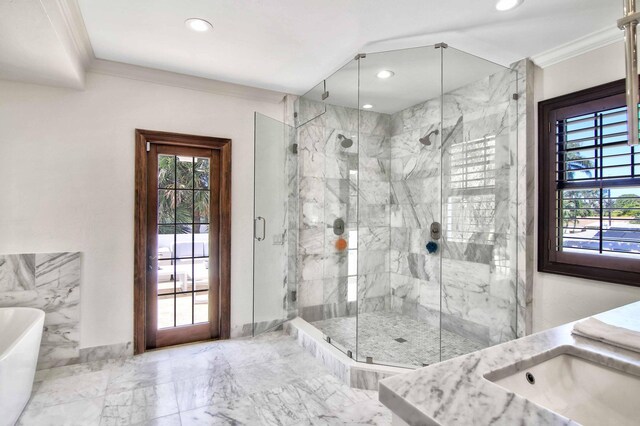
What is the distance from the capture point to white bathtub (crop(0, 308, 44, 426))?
1786 millimetres

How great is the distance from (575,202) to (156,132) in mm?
3554

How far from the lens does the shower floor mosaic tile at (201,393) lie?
2.02 metres

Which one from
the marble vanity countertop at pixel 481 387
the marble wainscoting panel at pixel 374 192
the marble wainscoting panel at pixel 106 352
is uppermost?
the marble wainscoting panel at pixel 374 192

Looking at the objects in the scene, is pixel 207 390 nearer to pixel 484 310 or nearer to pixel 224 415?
pixel 224 415

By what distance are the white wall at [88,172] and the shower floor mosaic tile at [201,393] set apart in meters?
0.39

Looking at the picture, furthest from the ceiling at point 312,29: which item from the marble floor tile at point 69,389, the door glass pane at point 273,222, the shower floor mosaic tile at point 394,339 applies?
the marble floor tile at point 69,389

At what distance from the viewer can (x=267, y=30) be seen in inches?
90.0

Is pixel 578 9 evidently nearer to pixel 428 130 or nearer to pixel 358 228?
pixel 428 130

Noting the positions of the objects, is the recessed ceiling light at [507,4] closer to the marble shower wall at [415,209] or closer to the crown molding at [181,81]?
the marble shower wall at [415,209]

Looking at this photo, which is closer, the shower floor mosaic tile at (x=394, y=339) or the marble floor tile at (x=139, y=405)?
the marble floor tile at (x=139, y=405)

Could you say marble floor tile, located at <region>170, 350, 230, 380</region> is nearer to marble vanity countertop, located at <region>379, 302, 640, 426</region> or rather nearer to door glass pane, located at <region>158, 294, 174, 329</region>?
door glass pane, located at <region>158, 294, 174, 329</region>

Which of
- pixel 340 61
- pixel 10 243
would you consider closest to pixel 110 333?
pixel 10 243

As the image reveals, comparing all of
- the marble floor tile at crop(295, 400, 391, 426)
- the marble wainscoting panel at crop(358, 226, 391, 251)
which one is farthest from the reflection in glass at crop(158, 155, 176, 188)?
the marble floor tile at crop(295, 400, 391, 426)

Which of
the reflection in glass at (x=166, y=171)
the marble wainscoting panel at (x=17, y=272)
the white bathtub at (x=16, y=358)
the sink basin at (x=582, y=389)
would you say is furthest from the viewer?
the reflection in glass at (x=166, y=171)
